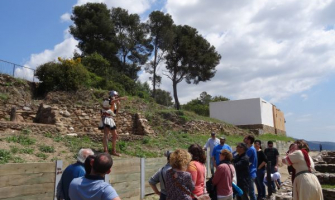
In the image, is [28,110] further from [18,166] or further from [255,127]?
Result: [255,127]

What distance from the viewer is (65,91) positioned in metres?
15.5

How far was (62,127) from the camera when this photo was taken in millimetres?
11773

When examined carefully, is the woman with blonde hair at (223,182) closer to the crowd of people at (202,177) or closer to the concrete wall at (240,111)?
the crowd of people at (202,177)

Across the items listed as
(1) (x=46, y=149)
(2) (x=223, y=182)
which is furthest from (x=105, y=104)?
(2) (x=223, y=182)

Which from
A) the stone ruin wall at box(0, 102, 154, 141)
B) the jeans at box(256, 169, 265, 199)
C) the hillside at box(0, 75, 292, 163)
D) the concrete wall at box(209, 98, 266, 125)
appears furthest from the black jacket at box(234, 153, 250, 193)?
the concrete wall at box(209, 98, 266, 125)

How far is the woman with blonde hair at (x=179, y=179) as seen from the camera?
12.3 feet

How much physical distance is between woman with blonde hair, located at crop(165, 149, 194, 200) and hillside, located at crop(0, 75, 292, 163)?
507cm

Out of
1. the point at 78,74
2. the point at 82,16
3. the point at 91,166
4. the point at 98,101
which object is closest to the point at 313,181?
the point at 91,166

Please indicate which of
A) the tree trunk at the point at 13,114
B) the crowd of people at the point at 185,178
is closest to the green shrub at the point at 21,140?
the tree trunk at the point at 13,114

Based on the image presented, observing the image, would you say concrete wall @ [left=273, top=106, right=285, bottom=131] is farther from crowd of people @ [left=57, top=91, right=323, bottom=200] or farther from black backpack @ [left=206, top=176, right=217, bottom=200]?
black backpack @ [left=206, top=176, right=217, bottom=200]

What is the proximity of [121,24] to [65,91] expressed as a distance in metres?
19.4

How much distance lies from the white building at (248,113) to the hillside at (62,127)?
13.8 m

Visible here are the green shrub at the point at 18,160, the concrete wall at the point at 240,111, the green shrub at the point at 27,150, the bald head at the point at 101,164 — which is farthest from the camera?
the concrete wall at the point at 240,111

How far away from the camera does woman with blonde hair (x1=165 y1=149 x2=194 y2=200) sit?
374 cm
